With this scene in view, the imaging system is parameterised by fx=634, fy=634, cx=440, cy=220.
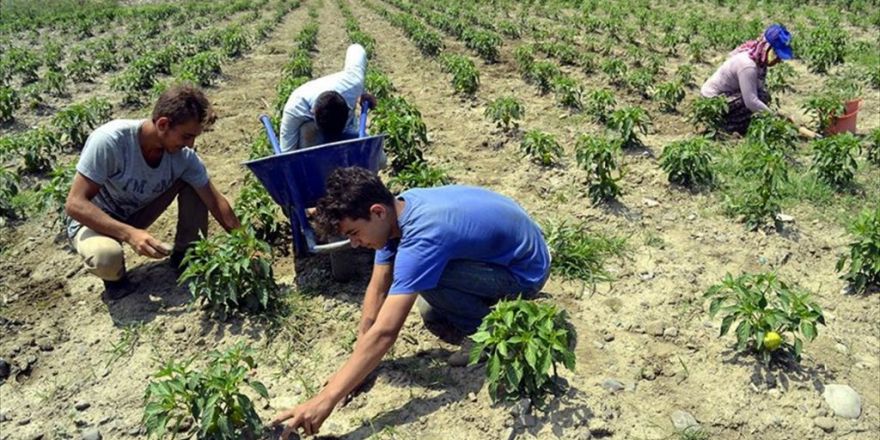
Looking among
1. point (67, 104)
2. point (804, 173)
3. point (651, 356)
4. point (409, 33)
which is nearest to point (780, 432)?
point (651, 356)

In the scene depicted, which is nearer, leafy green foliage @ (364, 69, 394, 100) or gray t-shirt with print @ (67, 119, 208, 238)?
gray t-shirt with print @ (67, 119, 208, 238)

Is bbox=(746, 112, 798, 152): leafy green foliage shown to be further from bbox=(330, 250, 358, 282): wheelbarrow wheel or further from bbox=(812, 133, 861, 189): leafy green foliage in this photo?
bbox=(330, 250, 358, 282): wheelbarrow wheel

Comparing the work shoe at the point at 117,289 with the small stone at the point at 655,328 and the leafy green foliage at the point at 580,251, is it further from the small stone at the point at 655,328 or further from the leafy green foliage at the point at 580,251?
the small stone at the point at 655,328

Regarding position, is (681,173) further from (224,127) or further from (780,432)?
(224,127)

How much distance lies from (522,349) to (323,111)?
2298mm

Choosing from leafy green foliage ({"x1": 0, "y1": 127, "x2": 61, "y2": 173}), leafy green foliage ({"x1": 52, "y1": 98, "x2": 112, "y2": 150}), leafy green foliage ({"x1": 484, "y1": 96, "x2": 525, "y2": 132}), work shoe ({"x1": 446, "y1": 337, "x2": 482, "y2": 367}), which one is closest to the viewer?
work shoe ({"x1": 446, "y1": 337, "x2": 482, "y2": 367})

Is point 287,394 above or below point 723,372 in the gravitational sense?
below

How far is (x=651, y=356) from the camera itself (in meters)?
3.92

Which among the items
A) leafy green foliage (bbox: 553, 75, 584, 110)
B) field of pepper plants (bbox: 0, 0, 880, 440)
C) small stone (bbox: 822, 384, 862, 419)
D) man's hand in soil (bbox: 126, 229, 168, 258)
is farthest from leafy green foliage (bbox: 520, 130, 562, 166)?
man's hand in soil (bbox: 126, 229, 168, 258)

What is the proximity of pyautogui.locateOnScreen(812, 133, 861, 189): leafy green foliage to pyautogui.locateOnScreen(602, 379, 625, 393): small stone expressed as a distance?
12.1 feet

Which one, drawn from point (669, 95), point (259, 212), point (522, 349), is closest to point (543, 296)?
point (522, 349)

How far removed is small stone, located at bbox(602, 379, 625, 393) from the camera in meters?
3.61

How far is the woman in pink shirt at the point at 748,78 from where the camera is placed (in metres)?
6.69

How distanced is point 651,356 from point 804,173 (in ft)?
11.8
